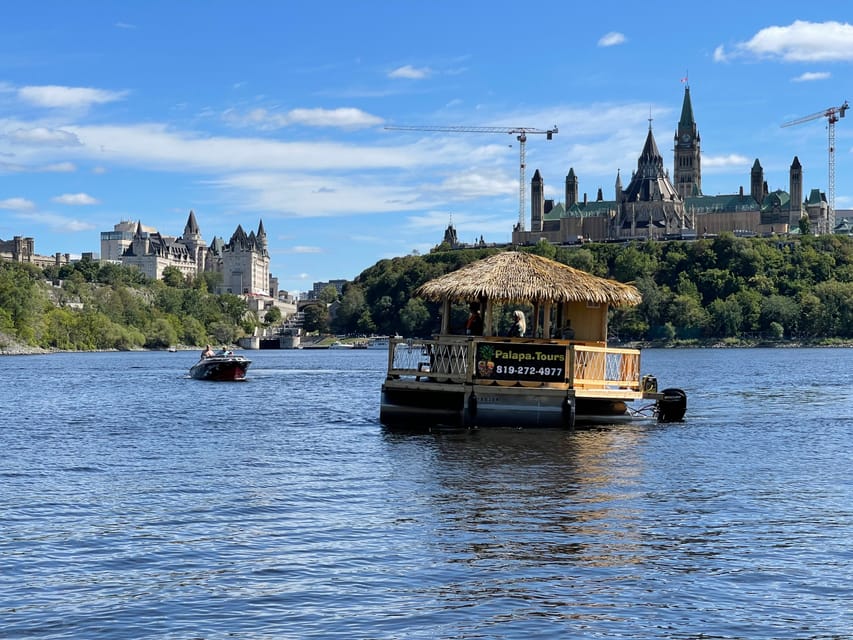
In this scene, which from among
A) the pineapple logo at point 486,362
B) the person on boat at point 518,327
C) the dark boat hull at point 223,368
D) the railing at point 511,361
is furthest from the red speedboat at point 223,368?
the pineapple logo at point 486,362

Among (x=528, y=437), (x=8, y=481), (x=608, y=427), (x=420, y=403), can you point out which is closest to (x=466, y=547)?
(x=8, y=481)

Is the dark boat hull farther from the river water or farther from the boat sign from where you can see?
the boat sign

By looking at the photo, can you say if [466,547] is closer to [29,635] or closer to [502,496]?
[502,496]

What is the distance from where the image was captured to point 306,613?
14602mm

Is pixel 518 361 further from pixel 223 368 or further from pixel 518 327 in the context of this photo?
pixel 223 368

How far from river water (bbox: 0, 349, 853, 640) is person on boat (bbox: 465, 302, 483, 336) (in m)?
3.74

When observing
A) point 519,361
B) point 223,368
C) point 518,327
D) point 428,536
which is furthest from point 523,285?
point 223,368

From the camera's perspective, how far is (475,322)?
37.8 metres

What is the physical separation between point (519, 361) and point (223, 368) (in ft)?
173

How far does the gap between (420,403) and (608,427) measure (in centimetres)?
646

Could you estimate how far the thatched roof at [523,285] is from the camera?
36.0 m

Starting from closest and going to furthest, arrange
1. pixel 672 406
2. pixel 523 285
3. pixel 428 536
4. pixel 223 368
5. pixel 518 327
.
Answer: pixel 428 536
pixel 523 285
pixel 518 327
pixel 672 406
pixel 223 368

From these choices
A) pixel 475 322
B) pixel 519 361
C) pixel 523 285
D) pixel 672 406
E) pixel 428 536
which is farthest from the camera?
pixel 672 406

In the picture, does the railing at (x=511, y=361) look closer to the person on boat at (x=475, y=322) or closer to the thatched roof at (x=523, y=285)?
the person on boat at (x=475, y=322)
